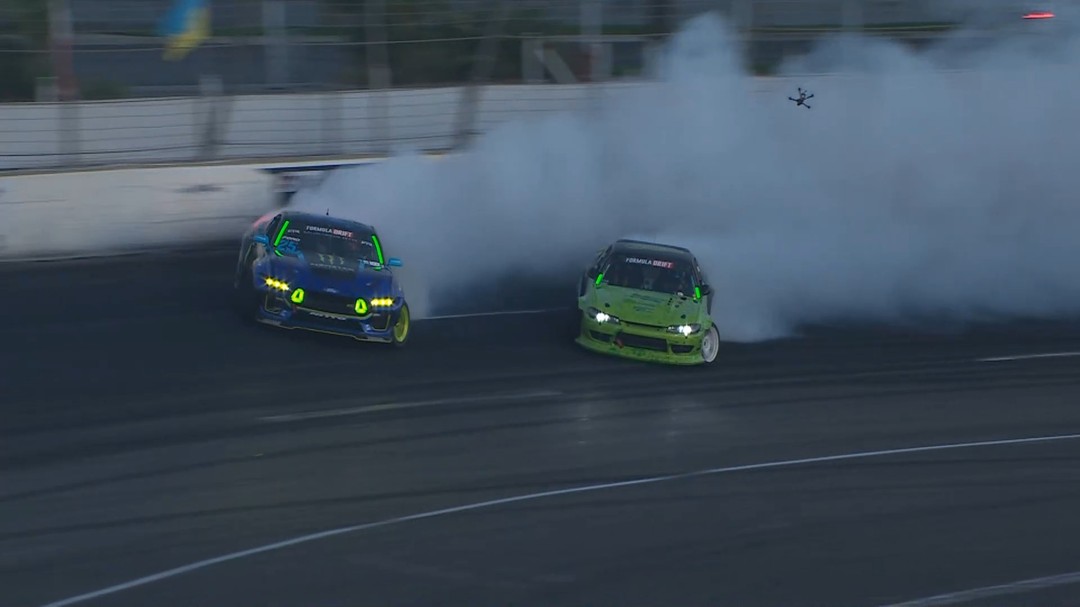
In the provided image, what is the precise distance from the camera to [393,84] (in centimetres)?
2136

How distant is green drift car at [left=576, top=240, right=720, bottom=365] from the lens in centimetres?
1473

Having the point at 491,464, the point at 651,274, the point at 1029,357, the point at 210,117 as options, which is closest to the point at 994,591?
the point at 491,464

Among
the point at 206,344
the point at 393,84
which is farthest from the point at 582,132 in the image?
the point at 206,344

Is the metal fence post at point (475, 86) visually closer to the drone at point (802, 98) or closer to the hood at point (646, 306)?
the drone at point (802, 98)

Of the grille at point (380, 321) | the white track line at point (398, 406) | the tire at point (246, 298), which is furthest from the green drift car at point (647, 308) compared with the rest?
the tire at point (246, 298)

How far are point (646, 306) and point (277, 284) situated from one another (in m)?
3.92

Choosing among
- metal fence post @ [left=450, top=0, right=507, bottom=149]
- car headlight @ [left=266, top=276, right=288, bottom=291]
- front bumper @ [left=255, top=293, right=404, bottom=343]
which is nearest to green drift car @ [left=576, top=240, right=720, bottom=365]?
front bumper @ [left=255, top=293, right=404, bottom=343]

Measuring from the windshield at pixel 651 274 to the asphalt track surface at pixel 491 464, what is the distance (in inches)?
37.7

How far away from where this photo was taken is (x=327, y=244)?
14867 millimetres

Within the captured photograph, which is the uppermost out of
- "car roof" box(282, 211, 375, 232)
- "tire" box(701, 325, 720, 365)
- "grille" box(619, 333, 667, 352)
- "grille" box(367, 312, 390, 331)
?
"car roof" box(282, 211, 375, 232)

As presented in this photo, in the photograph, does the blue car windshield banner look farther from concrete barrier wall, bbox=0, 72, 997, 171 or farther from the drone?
the drone

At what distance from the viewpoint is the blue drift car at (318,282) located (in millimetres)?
13977

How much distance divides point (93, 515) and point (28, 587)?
52.4 inches

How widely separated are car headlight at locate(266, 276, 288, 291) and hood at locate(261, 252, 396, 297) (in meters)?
0.04
